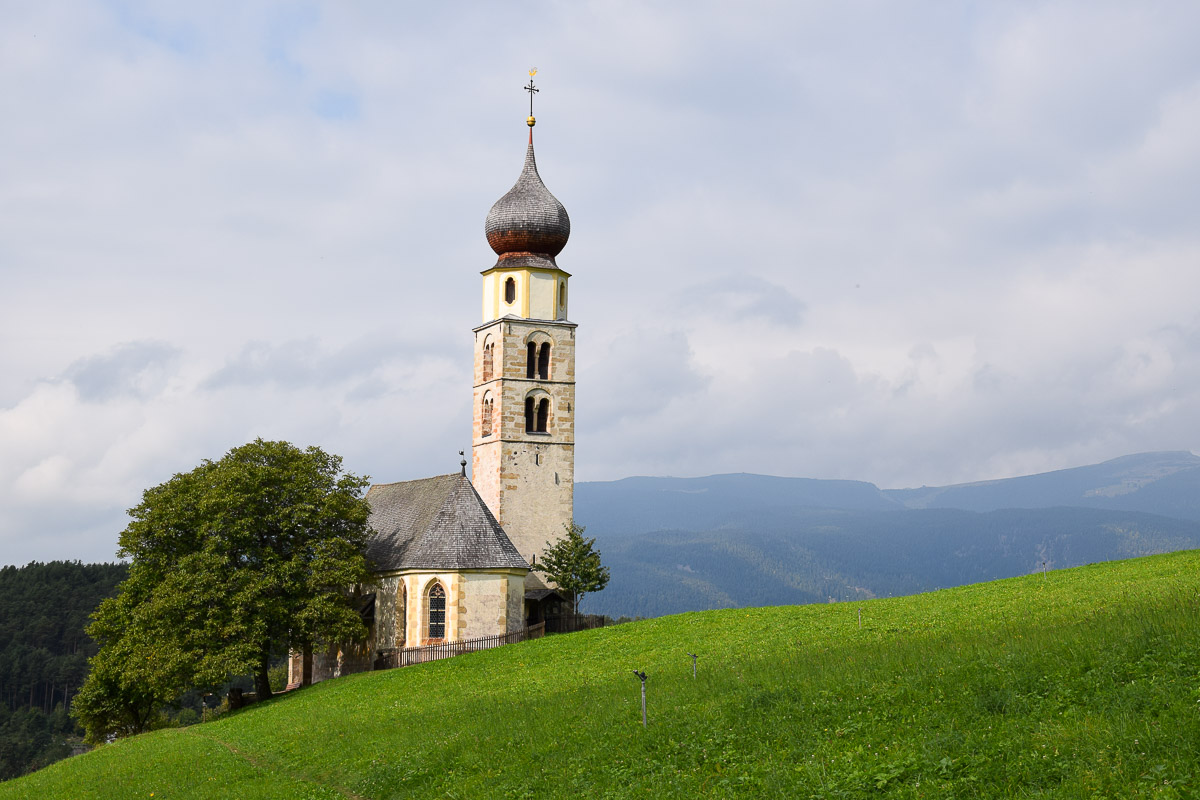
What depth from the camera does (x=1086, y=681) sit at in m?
15.1

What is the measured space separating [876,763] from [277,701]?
118ft

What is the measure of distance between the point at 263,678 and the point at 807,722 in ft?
117

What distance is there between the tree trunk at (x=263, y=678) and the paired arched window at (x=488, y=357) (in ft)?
61.0

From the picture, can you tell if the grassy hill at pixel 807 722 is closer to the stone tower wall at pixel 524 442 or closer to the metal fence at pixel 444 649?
the metal fence at pixel 444 649

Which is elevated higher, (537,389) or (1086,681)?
(537,389)

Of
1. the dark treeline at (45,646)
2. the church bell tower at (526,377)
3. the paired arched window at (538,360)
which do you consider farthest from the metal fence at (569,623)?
the dark treeline at (45,646)

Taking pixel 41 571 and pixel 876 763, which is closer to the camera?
pixel 876 763

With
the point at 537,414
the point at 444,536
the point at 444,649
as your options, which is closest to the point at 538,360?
the point at 537,414

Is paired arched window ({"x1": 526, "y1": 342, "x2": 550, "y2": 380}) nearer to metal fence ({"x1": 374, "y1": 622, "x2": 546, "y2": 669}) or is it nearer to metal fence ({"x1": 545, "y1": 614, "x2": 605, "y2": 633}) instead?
metal fence ({"x1": 545, "y1": 614, "x2": 605, "y2": 633})

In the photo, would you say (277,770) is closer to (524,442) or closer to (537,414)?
(524,442)

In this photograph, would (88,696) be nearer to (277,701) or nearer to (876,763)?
(277,701)

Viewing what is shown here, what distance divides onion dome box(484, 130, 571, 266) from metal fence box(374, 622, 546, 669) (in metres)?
20.7

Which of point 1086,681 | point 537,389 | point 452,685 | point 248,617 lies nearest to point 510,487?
point 537,389

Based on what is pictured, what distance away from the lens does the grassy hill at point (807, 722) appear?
13.4 meters
